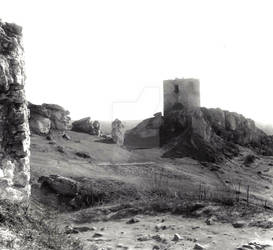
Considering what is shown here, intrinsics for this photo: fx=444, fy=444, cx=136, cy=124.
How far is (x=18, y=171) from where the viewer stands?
17328mm

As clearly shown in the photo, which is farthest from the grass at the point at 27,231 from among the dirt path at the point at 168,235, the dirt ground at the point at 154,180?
the dirt ground at the point at 154,180

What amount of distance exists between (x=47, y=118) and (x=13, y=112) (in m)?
30.0

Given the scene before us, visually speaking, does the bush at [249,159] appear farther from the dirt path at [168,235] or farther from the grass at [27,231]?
the grass at [27,231]

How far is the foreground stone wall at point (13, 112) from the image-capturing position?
53.9 ft

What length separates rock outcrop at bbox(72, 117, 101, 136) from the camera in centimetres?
5372

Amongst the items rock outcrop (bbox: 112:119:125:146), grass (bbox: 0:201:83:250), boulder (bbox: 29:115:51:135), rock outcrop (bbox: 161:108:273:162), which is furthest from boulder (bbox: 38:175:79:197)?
rock outcrop (bbox: 112:119:125:146)

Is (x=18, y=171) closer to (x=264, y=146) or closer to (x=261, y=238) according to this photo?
(x=261, y=238)

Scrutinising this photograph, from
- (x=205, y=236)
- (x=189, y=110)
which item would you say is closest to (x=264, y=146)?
(x=189, y=110)

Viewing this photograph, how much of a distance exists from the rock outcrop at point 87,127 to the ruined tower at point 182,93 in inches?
402

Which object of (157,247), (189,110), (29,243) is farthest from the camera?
(189,110)

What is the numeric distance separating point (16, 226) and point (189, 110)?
48.0 m

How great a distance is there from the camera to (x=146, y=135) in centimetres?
5656

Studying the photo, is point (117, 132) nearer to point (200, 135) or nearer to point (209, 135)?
point (200, 135)

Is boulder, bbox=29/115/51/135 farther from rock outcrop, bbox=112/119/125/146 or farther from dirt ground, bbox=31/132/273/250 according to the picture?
rock outcrop, bbox=112/119/125/146
